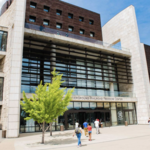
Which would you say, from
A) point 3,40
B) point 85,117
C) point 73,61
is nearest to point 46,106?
point 85,117

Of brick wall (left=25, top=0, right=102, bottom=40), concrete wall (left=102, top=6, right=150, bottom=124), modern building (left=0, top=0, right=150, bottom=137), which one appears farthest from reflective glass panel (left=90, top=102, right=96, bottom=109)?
brick wall (left=25, top=0, right=102, bottom=40)

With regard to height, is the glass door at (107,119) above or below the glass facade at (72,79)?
below

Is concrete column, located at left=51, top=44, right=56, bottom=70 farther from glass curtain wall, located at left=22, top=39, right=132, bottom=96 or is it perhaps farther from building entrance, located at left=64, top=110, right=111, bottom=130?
building entrance, located at left=64, top=110, right=111, bottom=130

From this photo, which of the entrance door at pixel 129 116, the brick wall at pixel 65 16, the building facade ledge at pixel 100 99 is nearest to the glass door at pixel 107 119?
the building facade ledge at pixel 100 99

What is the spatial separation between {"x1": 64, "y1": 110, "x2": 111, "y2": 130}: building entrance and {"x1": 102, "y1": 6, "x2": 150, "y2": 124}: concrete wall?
7719mm

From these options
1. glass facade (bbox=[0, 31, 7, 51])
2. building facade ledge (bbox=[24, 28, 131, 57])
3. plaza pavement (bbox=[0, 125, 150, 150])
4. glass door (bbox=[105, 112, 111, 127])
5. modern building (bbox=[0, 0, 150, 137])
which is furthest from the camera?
glass door (bbox=[105, 112, 111, 127])

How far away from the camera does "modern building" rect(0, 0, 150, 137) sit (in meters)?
20.5

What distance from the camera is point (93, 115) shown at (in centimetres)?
2645

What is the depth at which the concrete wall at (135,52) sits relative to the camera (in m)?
30.4

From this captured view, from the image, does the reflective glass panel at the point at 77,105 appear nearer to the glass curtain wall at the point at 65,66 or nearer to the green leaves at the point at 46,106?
the glass curtain wall at the point at 65,66

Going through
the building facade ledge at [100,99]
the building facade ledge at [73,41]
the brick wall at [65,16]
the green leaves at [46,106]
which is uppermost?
the brick wall at [65,16]

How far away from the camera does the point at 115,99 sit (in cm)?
2839

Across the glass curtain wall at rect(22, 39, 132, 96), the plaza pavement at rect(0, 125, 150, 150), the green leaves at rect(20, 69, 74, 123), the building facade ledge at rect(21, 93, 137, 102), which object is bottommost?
the plaza pavement at rect(0, 125, 150, 150)

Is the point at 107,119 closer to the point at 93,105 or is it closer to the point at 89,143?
the point at 93,105
